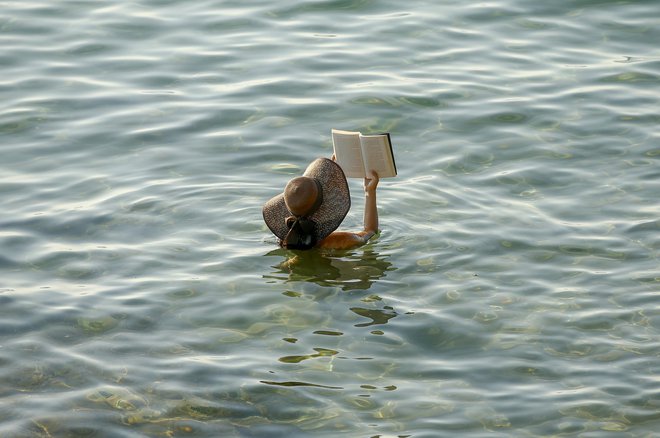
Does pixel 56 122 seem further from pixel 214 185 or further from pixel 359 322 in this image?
pixel 359 322

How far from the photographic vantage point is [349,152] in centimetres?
1012

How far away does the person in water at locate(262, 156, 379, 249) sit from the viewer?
9922mm

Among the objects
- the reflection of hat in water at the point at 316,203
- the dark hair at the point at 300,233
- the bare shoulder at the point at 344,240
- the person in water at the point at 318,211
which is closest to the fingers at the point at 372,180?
the person in water at the point at 318,211

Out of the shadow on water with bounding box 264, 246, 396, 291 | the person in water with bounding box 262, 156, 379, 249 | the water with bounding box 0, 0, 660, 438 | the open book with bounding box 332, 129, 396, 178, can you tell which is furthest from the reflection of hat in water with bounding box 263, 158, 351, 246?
the water with bounding box 0, 0, 660, 438

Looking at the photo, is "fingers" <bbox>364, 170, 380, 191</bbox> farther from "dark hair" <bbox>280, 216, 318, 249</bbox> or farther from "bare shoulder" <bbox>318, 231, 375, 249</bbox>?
"dark hair" <bbox>280, 216, 318, 249</bbox>

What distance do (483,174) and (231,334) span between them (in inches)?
152

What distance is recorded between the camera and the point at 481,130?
42.0ft

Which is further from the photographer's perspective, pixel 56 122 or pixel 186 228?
pixel 56 122

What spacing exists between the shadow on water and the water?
0.03 metres

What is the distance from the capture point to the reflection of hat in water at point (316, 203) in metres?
9.91

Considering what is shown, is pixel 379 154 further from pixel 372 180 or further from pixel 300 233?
pixel 300 233

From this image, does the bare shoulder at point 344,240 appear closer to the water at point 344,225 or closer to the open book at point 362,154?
the water at point 344,225

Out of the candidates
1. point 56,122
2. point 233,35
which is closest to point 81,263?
point 56,122

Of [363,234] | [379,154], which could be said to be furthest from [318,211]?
[379,154]
